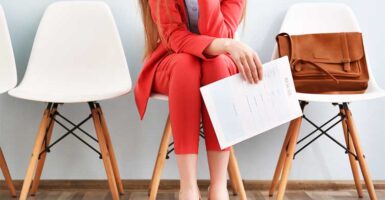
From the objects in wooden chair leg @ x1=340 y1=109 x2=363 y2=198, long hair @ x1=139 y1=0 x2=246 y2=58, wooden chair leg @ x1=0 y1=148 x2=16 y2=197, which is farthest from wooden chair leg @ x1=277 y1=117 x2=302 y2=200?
wooden chair leg @ x1=0 y1=148 x2=16 y2=197

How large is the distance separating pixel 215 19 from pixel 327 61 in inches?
22.5

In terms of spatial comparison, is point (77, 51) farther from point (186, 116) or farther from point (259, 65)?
point (259, 65)

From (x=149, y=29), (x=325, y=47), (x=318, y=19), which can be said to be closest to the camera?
(x=149, y=29)

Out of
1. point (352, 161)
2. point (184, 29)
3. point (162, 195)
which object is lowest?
point (162, 195)

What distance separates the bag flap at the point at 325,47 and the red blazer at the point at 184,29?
314 millimetres

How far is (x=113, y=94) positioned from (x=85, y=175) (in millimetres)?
508

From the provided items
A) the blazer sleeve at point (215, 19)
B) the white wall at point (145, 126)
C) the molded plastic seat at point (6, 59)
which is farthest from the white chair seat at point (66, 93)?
the blazer sleeve at point (215, 19)

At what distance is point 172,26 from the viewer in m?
1.32

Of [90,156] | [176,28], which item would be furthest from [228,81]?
[90,156]

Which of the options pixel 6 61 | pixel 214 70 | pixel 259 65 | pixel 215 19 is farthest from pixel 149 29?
pixel 6 61

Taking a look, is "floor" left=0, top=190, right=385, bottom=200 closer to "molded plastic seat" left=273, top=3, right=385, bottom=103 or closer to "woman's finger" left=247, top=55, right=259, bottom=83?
"molded plastic seat" left=273, top=3, right=385, bottom=103

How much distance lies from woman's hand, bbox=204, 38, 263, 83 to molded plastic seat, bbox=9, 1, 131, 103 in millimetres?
718

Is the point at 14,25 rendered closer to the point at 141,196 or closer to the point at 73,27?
the point at 73,27

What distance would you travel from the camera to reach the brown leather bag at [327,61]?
1.65 m
